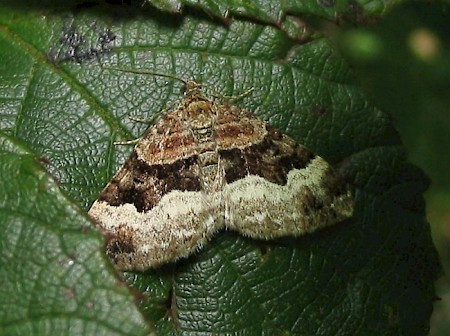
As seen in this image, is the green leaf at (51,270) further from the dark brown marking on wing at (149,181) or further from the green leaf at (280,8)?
the green leaf at (280,8)

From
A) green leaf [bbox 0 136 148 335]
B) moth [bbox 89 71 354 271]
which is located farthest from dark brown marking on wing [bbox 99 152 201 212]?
green leaf [bbox 0 136 148 335]

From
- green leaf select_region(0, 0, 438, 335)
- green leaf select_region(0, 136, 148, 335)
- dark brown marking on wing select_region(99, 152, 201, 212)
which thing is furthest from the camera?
dark brown marking on wing select_region(99, 152, 201, 212)

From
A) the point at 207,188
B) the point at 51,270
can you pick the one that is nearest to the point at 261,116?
the point at 207,188

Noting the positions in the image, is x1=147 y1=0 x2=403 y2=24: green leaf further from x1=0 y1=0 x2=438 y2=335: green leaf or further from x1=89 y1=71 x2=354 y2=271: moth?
x1=89 y1=71 x2=354 y2=271: moth

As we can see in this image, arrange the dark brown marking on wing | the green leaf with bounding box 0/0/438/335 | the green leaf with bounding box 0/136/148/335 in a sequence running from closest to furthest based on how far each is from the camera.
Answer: the green leaf with bounding box 0/136/148/335, the green leaf with bounding box 0/0/438/335, the dark brown marking on wing

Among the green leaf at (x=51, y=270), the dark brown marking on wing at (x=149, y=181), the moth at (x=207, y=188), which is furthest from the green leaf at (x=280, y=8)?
the green leaf at (x=51, y=270)

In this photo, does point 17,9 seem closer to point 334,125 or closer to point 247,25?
point 247,25
